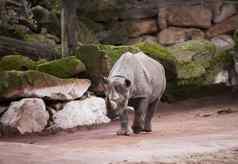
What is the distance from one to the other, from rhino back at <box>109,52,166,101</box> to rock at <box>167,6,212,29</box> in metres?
15.3

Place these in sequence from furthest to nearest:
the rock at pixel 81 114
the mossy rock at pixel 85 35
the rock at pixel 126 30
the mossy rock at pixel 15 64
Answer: the rock at pixel 126 30 < the mossy rock at pixel 85 35 < the mossy rock at pixel 15 64 < the rock at pixel 81 114

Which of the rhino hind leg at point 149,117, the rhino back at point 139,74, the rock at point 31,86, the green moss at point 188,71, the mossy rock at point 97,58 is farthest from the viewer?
the green moss at point 188,71

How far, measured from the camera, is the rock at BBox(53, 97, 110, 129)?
1588cm

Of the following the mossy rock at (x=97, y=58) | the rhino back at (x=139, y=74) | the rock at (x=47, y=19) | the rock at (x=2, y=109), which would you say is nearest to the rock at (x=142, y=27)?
the rock at (x=47, y=19)

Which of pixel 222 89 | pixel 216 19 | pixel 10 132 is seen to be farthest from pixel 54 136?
pixel 216 19

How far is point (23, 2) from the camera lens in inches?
910

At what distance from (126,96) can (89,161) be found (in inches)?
177

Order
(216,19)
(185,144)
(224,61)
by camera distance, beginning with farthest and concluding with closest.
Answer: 1. (216,19)
2. (224,61)
3. (185,144)

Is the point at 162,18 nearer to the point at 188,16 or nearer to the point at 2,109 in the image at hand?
the point at 188,16

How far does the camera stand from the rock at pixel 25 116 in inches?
588

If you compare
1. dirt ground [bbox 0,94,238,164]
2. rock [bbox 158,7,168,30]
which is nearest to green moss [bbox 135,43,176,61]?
dirt ground [bbox 0,94,238,164]

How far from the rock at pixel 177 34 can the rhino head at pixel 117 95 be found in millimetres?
16544

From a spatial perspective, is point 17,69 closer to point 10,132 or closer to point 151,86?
point 10,132

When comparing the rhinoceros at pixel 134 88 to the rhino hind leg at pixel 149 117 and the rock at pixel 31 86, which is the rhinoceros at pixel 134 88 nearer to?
the rhino hind leg at pixel 149 117
